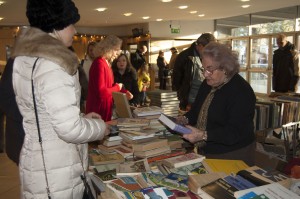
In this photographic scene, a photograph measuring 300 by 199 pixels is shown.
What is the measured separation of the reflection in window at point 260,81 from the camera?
400 inches

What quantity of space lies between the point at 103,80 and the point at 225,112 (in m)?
1.65

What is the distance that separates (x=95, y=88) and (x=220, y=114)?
66.2 inches

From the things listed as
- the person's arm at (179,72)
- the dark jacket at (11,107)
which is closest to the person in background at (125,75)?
the person's arm at (179,72)

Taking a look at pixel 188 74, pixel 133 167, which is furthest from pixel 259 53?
pixel 133 167

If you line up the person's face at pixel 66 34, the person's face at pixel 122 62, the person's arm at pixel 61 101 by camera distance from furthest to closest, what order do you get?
the person's face at pixel 122 62, the person's face at pixel 66 34, the person's arm at pixel 61 101

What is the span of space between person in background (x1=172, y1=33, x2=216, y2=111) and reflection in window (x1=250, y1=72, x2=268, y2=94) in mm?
7158

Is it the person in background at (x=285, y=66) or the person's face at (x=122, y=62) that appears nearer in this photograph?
the person's face at (x=122, y=62)

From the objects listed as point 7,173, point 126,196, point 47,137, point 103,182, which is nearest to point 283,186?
point 126,196

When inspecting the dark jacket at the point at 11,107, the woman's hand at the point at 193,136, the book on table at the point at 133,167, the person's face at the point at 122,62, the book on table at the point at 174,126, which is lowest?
the book on table at the point at 133,167

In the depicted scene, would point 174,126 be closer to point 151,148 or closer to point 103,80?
point 151,148

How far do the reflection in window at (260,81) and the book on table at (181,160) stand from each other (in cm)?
908

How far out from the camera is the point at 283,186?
4.36ft

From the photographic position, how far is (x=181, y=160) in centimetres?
171

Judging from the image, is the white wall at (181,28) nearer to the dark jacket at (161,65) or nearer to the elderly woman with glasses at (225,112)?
the dark jacket at (161,65)
